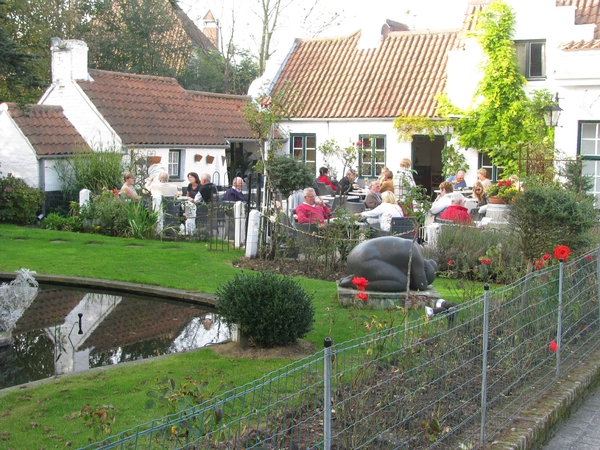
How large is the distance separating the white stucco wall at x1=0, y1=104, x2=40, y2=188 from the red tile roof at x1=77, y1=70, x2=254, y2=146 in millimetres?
2850

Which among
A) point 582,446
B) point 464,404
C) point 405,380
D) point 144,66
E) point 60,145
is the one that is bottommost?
point 582,446

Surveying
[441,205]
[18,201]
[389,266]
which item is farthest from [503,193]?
[18,201]

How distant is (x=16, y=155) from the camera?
21.6 metres

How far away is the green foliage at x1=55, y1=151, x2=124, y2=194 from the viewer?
67.9ft

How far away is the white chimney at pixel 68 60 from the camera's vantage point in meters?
24.2

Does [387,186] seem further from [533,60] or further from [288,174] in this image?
[533,60]

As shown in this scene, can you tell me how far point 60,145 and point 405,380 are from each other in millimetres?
19250

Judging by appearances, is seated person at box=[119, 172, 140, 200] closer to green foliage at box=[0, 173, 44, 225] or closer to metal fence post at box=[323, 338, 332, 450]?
green foliage at box=[0, 173, 44, 225]

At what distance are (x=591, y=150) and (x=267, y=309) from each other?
49.5 feet

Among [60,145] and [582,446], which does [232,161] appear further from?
[582,446]

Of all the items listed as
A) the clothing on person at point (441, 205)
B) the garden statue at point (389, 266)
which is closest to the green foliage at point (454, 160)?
the clothing on person at point (441, 205)

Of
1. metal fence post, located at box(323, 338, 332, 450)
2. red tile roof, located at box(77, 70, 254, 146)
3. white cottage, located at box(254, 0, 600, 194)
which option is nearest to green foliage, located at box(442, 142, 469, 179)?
white cottage, located at box(254, 0, 600, 194)

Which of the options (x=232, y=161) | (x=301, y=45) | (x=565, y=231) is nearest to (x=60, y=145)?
(x=232, y=161)

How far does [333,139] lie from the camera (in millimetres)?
27797
